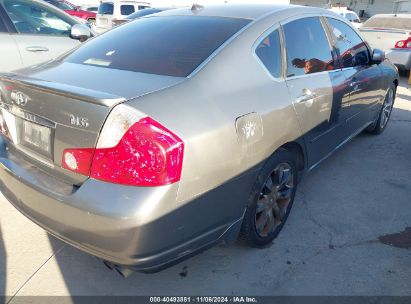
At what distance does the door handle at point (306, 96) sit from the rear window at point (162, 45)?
66 centimetres

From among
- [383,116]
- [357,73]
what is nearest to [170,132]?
[357,73]

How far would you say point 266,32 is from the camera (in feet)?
8.46

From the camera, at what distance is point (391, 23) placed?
956cm

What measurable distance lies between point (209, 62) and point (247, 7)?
1058 mm

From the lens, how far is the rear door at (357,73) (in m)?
3.54

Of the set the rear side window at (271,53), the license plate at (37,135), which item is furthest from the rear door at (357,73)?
the license plate at (37,135)

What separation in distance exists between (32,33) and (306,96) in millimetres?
3641

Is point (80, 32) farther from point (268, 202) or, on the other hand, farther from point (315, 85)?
point (268, 202)

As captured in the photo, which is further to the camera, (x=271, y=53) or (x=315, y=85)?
(x=315, y=85)

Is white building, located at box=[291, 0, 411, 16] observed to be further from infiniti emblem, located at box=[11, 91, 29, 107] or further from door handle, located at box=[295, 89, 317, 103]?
infiniti emblem, located at box=[11, 91, 29, 107]

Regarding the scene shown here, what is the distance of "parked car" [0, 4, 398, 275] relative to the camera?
1.76 meters

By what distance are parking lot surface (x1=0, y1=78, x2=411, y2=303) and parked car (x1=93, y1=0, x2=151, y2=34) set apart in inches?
493

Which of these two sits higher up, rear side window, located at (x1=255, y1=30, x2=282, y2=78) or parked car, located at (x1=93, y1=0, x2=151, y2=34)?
rear side window, located at (x1=255, y1=30, x2=282, y2=78)

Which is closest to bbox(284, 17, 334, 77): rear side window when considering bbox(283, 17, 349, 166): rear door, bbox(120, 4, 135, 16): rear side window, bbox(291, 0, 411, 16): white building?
bbox(283, 17, 349, 166): rear door
